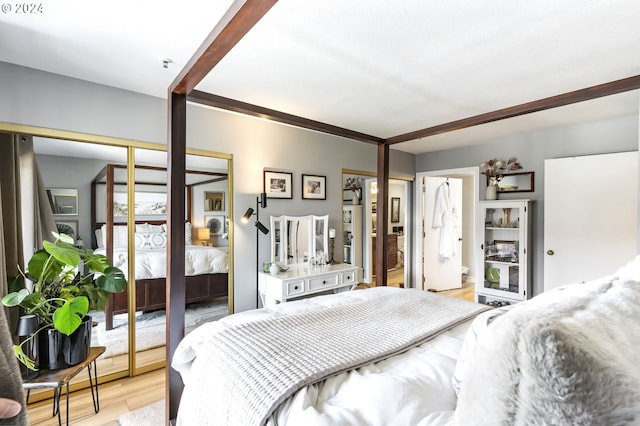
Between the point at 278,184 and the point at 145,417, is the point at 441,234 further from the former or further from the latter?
the point at 145,417

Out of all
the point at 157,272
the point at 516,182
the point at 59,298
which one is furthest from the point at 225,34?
the point at 516,182

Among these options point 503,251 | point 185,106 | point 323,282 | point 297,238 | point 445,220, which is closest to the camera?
point 185,106

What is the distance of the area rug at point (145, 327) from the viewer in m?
2.48

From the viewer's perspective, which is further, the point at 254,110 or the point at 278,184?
the point at 278,184

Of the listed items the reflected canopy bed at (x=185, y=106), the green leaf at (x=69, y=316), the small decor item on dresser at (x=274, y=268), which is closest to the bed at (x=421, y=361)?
the reflected canopy bed at (x=185, y=106)

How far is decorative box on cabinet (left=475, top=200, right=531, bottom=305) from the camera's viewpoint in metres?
3.66

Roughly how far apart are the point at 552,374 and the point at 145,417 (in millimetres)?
A: 2434

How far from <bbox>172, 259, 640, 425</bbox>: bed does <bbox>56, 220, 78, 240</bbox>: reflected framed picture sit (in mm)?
1508

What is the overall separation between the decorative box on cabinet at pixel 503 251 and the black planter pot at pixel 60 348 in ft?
13.6

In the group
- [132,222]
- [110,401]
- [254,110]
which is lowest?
[110,401]

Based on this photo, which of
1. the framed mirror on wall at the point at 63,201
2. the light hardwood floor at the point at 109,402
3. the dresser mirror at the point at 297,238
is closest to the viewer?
the light hardwood floor at the point at 109,402

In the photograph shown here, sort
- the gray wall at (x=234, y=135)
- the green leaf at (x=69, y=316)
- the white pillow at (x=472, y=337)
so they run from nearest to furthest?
the white pillow at (x=472, y=337) → the green leaf at (x=69, y=316) → the gray wall at (x=234, y=135)

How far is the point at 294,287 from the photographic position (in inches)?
122

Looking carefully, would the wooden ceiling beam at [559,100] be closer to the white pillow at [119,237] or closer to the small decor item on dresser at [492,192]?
the small decor item on dresser at [492,192]
